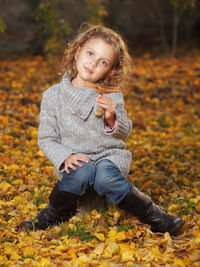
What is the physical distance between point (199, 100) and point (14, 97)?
2.93m

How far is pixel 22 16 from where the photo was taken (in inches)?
301

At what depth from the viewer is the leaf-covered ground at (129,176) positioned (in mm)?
2250

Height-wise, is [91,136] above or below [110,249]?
above

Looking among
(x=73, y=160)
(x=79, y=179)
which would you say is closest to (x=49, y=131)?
(x=73, y=160)

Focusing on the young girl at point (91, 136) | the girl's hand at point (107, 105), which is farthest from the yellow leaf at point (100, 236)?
the girl's hand at point (107, 105)

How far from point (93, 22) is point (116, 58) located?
4.44 meters

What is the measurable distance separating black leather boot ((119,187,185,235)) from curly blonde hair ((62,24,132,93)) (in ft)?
2.43

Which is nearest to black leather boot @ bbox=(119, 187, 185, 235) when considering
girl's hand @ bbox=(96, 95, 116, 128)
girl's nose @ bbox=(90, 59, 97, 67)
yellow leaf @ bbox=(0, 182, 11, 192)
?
girl's hand @ bbox=(96, 95, 116, 128)

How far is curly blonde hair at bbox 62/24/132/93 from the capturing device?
8.96ft

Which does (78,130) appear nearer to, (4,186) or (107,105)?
(107,105)

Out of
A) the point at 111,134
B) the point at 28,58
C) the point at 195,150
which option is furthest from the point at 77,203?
the point at 28,58

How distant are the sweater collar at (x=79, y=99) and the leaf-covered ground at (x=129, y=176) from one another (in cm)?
70

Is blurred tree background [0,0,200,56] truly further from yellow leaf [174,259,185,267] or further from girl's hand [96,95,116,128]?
yellow leaf [174,259,185,267]

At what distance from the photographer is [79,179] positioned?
2.45m
